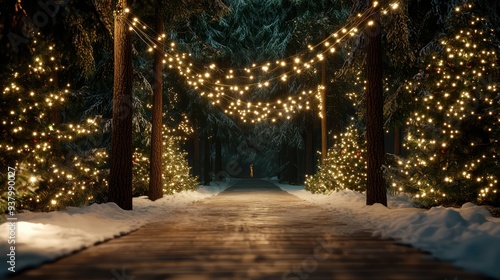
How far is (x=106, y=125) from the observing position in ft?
69.3

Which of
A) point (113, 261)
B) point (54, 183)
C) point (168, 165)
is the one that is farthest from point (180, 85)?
point (113, 261)

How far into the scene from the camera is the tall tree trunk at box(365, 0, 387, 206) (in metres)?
15.1

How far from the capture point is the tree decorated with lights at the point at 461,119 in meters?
12.3

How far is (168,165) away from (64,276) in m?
17.4

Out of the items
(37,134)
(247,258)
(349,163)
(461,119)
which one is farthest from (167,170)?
(247,258)

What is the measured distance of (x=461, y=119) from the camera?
12.5 m

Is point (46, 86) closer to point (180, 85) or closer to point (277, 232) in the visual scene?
point (277, 232)

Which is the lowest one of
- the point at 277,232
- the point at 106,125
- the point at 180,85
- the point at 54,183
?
the point at 277,232

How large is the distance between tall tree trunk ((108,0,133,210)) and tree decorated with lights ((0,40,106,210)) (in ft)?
3.90

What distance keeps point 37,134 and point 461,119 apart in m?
10.4

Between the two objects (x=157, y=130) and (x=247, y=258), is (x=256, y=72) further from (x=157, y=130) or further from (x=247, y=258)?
(x=247, y=258)

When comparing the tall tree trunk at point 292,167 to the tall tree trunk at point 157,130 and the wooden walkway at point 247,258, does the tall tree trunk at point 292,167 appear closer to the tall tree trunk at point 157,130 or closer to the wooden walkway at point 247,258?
the tall tree trunk at point 157,130

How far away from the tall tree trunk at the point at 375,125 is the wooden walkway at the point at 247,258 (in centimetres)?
517

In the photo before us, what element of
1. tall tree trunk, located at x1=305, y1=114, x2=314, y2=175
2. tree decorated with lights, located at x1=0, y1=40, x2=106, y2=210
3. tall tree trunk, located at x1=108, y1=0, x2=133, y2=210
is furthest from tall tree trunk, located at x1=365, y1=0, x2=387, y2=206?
tall tree trunk, located at x1=305, y1=114, x2=314, y2=175
